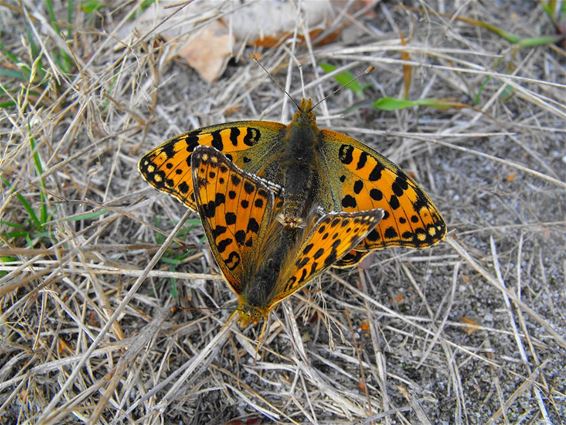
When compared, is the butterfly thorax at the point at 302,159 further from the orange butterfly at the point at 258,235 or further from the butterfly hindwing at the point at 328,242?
the butterfly hindwing at the point at 328,242

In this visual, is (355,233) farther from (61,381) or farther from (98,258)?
(61,381)

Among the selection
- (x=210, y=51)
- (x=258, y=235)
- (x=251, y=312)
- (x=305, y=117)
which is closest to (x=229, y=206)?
(x=258, y=235)

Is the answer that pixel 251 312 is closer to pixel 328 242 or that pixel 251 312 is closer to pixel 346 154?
pixel 328 242

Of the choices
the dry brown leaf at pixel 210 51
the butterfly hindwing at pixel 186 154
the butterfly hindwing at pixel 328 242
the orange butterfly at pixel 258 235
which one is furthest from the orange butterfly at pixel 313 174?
the dry brown leaf at pixel 210 51

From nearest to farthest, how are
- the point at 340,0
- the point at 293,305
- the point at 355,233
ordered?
the point at 355,233 < the point at 293,305 < the point at 340,0

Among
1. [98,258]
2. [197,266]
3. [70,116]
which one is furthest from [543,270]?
[70,116]
